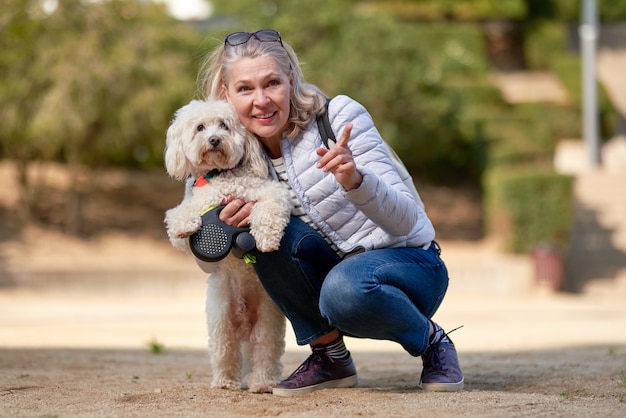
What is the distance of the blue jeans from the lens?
439 cm

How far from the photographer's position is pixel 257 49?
468 cm

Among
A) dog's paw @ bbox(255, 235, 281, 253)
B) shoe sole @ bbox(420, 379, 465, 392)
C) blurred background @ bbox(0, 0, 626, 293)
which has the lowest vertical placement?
shoe sole @ bbox(420, 379, 465, 392)

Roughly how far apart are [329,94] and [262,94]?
52.7ft

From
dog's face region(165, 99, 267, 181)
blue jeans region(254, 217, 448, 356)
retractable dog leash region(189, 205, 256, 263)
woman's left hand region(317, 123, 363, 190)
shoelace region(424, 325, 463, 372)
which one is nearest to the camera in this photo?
woman's left hand region(317, 123, 363, 190)

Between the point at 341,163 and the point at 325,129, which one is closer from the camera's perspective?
the point at 341,163

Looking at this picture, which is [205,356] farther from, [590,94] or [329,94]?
[590,94]

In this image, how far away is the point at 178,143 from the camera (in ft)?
15.6

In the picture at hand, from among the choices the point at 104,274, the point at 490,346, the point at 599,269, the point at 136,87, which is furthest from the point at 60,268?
the point at 490,346

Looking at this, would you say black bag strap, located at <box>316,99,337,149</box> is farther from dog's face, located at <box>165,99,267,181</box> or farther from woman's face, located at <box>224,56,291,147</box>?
dog's face, located at <box>165,99,267,181</box>

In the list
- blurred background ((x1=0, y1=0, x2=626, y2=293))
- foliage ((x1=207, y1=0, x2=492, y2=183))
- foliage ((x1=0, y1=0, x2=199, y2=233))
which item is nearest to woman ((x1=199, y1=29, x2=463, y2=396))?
blurred background ((x1=0, y1=0, x2=626, y2=293))

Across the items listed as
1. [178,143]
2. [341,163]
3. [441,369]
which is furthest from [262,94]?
[441,369]

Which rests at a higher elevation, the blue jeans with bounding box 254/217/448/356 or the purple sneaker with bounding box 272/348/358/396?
the blue jeans with bounding box 254/217/448/356

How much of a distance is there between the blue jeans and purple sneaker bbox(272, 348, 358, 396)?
0.14 m

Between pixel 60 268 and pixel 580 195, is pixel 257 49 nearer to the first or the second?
pixel 60 268
